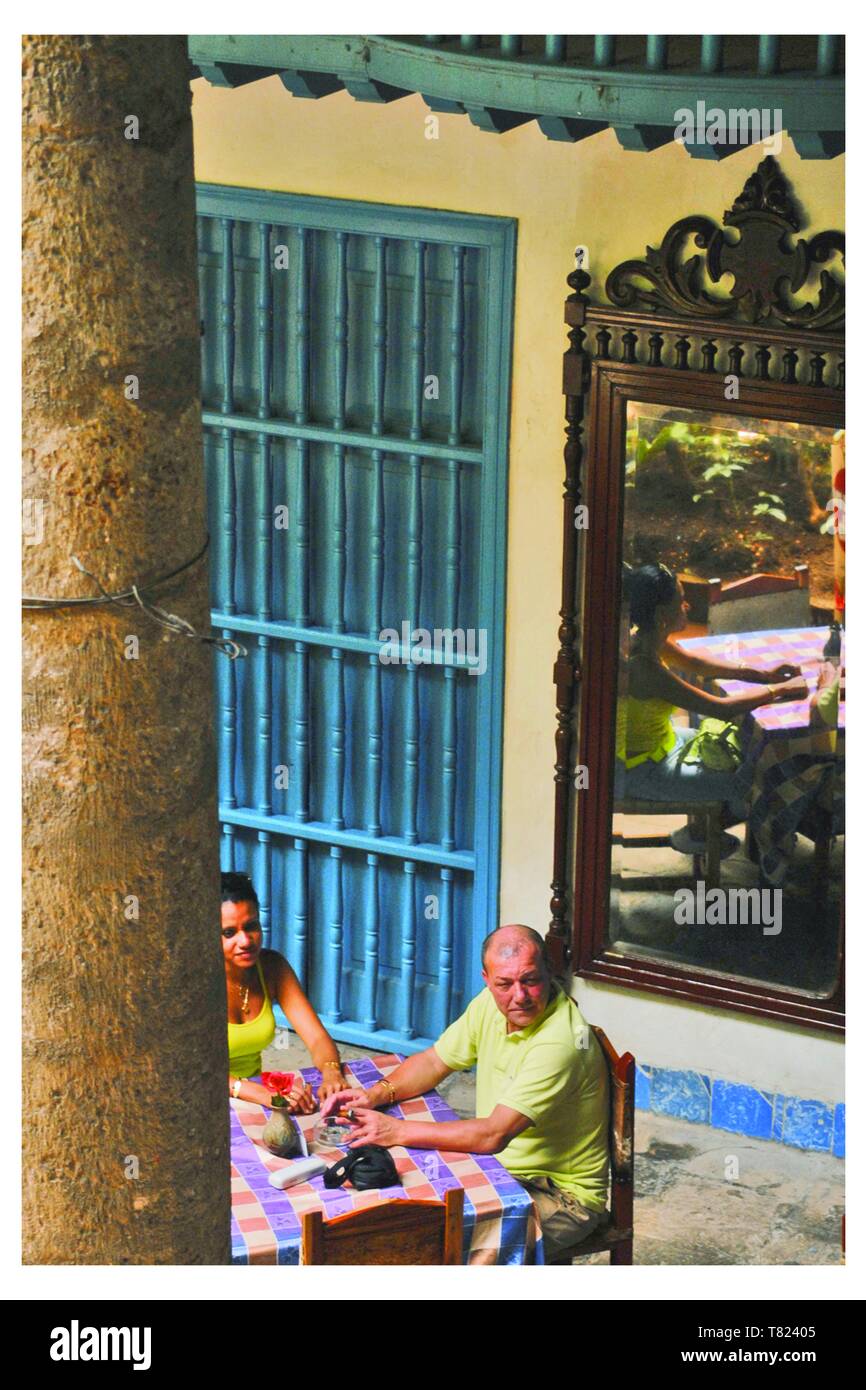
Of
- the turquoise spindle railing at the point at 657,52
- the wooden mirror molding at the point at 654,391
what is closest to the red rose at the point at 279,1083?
the wooden mirror molding at the point at 654,391

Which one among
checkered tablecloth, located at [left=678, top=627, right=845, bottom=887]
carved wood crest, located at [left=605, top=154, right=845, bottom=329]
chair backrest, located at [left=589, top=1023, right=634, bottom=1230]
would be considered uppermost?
carved wood crest, located at [left=605, top=154, right=845, bottom=329]

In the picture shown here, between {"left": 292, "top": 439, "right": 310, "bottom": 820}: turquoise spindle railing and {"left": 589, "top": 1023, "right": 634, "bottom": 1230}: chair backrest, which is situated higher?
{"left": 292, "top": 439, "right": 310, "bottom": 820}: turquoise spindle railing

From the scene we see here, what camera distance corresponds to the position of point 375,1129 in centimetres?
560

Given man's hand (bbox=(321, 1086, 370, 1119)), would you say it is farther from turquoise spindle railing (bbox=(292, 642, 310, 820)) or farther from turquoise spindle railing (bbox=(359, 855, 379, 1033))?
turquoise spindle railing (bbox=(292, 642, 310, 820))

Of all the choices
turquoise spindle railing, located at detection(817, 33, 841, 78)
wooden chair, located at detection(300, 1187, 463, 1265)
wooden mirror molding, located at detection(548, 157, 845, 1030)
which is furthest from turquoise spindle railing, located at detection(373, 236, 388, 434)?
wooden chair, located at detection(300, 1187, 463, 1265)

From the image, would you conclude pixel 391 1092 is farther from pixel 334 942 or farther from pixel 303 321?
pixel 303 321

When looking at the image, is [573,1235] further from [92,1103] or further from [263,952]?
[92,1103]

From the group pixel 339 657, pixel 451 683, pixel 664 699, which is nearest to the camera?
pixel 664 699

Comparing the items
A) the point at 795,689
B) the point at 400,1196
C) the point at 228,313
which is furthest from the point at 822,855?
the point at 228,313

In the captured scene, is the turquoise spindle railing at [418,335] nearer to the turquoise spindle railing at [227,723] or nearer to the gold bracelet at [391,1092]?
the turquoise spindle railing at [227,723]

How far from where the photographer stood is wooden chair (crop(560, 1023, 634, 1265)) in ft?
18.3

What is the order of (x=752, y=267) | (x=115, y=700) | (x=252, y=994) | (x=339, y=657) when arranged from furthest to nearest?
1. (x=339, y=657)
2. (x=752, y=267)
3. (x=252, y=994)
4. (x=115, y=700)

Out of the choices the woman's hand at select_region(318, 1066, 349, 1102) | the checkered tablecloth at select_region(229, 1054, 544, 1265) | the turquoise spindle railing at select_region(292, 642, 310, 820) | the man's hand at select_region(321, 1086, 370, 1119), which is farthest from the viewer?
the turquoise spindle railing at select_region(292, 642, 310, 820)

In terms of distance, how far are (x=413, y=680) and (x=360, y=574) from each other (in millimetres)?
438
